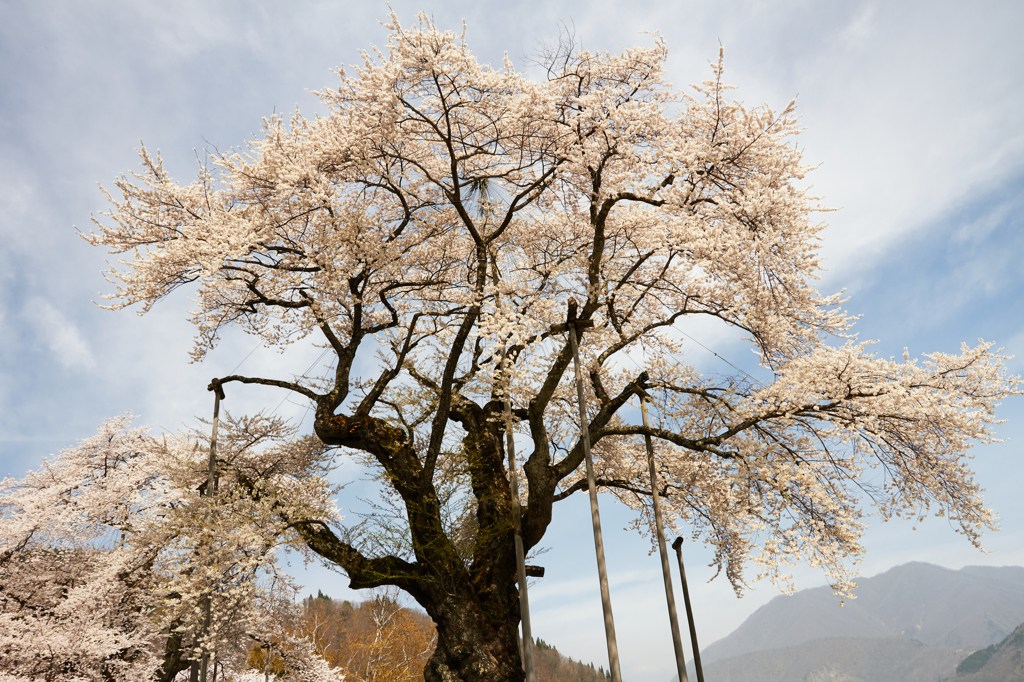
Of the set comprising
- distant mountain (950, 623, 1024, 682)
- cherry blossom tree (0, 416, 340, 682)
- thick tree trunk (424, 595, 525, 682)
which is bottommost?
distant mountain (950, 623, 1024, 682)

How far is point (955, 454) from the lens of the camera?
10906mm

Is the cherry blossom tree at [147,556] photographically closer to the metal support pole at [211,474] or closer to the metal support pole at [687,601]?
the metal support pole at [211,474]

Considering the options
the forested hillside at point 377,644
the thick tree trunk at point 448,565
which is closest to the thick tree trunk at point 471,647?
the thick tree trunk at point 448,565

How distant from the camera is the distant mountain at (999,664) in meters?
154

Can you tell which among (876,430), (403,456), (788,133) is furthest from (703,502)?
(788,133)

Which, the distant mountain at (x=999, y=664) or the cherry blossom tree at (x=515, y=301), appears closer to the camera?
the cherry blossom tree at (x=515, y=301)

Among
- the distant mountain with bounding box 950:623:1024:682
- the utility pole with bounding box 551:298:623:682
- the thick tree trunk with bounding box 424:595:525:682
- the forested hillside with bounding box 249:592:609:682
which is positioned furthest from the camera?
the distant mountain with bounding box 950:623:1024:682

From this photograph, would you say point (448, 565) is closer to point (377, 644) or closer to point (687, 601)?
point (687, 601)

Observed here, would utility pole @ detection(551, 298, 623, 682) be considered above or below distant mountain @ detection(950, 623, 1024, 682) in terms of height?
above

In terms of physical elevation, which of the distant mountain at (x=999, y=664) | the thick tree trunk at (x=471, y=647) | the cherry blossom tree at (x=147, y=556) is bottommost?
the distant mountain at (x=999, y=664)

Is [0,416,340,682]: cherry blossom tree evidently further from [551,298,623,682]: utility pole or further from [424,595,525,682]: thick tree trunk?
[551,298,623,682]: utility pole

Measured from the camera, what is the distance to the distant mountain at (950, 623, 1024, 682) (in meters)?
154

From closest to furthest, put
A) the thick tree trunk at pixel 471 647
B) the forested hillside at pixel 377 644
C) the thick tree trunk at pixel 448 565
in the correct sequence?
the thick tree trunk at pixel 471 647 → the thick tree trunk at pixel 448 565 → the forested hillside at pixel 377 644

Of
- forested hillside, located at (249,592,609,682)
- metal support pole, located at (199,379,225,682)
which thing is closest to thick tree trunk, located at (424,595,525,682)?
metal support pole, located at (199,379,225,682)
